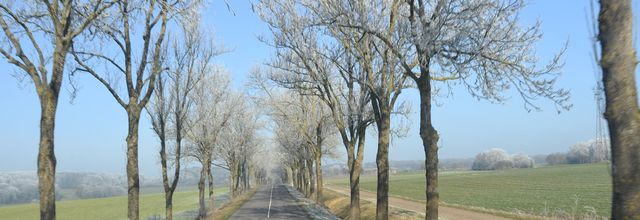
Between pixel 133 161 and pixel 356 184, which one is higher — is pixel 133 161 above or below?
above

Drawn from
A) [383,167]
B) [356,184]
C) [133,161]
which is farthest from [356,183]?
[133,161]

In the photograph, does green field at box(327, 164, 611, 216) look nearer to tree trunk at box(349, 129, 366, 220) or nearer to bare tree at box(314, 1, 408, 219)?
bare tree at box(314, 1, 408, 219)

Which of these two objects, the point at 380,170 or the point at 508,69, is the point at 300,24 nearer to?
the point at 380,170

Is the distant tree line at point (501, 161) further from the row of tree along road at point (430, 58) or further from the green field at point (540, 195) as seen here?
the row of tree along road at point (430, 58)

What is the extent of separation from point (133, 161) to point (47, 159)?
19.0ft

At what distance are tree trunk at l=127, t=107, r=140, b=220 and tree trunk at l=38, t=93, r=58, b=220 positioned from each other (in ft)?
18.0

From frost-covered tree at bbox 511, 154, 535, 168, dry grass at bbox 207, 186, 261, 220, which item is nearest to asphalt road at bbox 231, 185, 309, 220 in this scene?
dry grass at bbox 207, 186, 261, 220

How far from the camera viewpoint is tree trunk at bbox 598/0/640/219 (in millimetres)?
4285

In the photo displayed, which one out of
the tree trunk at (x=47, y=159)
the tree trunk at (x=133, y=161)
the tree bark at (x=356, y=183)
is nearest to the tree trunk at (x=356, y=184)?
the tree bark at (x=356, y=183)

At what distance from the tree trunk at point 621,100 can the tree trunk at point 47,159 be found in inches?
315

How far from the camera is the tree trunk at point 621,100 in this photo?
429 cm

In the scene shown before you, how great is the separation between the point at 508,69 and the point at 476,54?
179cm

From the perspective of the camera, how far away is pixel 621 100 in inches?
174

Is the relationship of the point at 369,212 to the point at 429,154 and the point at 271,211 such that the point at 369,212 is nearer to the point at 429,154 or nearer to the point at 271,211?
the point at 271,211
